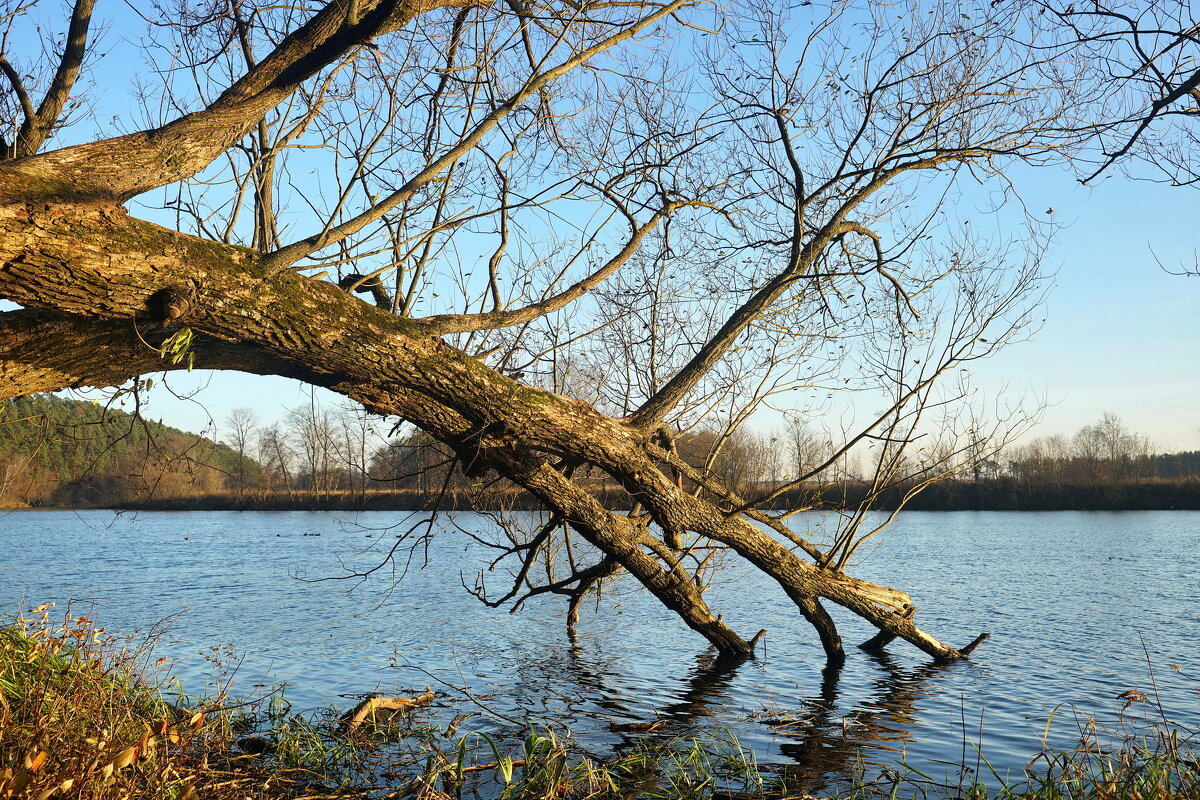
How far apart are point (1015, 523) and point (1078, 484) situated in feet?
35.9

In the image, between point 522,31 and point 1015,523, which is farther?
point 1015,523

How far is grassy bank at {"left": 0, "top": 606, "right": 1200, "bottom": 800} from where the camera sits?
11.8 ft

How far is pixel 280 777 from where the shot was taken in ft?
15.8

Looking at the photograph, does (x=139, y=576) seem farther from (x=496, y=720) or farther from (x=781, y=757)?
(x=781, y=757)

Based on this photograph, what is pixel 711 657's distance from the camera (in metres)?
10.0

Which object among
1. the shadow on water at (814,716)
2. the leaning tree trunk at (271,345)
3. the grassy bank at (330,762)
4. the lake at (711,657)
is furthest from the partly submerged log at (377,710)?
the leaning tree trunk at (271,345)

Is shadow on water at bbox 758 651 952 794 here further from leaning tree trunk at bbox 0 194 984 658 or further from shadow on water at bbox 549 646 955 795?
leaning tree trunk at bbox 0 194 984 658

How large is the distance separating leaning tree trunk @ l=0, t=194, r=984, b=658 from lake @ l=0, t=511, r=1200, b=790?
5.80ft

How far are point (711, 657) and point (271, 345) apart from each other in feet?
22.4

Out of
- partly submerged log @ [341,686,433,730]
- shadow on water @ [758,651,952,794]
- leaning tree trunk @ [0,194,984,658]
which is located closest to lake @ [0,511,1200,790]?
shadow on water @ [758,651,952,794]

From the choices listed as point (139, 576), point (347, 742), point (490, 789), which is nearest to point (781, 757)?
point (490, 789)

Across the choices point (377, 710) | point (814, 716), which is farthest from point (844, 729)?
point (377, 710)

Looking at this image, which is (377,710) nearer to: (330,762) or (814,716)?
(330,762)

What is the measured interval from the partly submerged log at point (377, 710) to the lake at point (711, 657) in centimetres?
48
